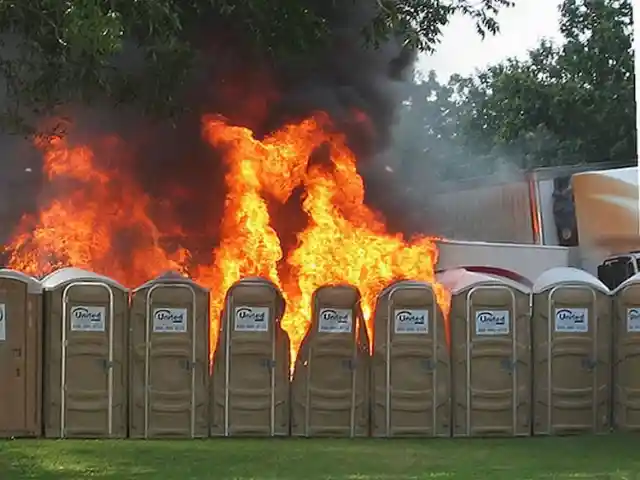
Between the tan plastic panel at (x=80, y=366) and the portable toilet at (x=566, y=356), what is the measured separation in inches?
172

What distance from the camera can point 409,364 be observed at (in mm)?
10602

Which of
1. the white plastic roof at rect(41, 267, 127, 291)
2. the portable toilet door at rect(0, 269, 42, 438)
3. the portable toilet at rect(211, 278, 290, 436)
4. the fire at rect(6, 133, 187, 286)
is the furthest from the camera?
the fire at rect(6, 133, 187, 286)

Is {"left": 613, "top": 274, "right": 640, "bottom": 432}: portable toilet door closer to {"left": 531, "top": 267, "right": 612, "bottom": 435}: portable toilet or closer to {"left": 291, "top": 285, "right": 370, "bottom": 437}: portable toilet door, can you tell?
{"left": 531, "top": 267, "right": 612, "bottom": 435}: portable toilet

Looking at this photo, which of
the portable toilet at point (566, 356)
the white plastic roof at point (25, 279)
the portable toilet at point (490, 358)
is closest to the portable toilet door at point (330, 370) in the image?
the portable toilet at point (490, 358)

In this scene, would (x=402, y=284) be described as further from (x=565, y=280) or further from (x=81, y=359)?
(x=81, y=359)

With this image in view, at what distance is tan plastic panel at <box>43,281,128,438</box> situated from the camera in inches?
408

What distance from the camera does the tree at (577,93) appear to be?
22516mm

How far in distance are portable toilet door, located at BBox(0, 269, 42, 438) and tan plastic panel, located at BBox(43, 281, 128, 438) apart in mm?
133

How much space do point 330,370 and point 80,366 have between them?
253cm

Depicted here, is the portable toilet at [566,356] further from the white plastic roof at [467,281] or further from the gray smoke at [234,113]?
the gray smoke at [234,113]

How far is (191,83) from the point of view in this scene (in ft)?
45.8

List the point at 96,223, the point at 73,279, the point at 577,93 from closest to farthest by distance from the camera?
Result: the point at 73,279, the point at 96,223, the point at 577,93

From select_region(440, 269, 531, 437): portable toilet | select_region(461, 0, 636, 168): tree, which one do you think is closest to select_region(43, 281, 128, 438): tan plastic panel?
select_region(440, 269, 531, 437): portable toilet

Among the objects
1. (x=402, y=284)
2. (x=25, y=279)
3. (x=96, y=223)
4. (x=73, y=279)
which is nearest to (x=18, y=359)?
(x=25, y=279)
